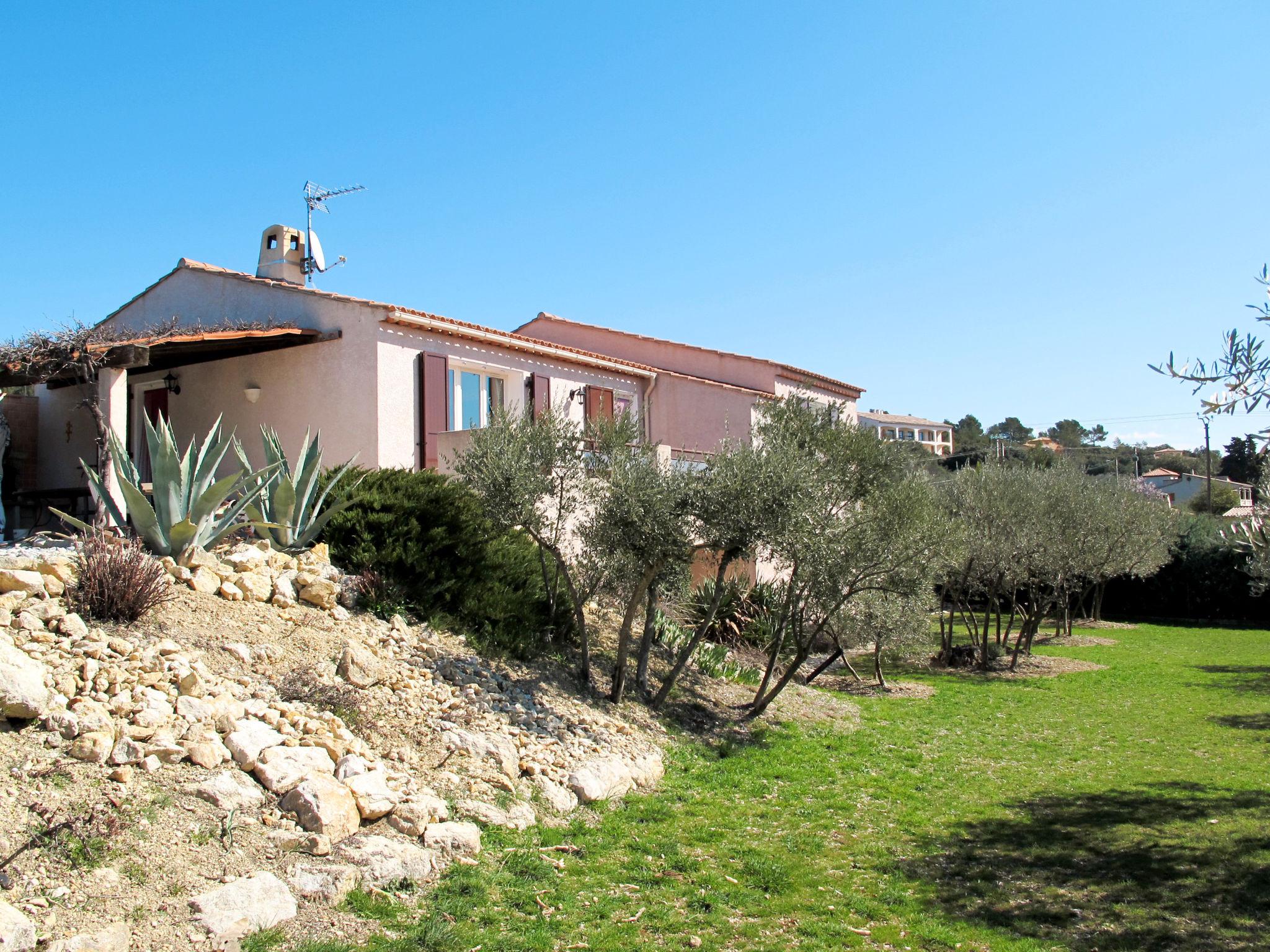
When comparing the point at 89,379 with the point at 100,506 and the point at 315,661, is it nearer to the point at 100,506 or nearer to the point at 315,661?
the point at 100,506

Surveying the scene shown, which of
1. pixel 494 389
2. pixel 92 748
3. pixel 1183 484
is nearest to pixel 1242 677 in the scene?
pixel 494 389

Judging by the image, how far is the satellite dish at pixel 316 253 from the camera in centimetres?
1673

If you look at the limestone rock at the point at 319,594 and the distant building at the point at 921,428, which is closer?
the limestone rock at the point at 319,594

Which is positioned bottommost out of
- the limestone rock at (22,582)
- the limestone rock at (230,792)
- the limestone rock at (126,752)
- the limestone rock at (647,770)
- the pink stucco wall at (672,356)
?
the limestone rock at (647,770)

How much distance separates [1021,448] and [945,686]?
56.8 meters

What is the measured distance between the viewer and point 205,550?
864cm

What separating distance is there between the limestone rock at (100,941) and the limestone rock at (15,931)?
94 mm

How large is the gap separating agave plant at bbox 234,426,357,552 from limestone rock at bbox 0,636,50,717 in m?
3.81

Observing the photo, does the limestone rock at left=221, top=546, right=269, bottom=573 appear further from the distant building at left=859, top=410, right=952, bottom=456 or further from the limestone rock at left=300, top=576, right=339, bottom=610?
the distant building at left=859, top=410, right=952, bottom=456

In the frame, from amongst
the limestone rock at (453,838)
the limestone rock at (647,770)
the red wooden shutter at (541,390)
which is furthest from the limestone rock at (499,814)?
the red wooden shutter at (541,390)

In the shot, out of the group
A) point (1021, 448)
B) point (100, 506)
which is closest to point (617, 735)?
point (100, 506)

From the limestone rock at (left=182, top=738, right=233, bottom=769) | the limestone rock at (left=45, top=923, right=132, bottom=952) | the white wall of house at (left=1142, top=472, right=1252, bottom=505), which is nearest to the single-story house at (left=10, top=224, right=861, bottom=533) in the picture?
the limestone rock at (left=182, top=738, right=233, bottom=769)

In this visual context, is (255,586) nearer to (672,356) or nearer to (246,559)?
(246,559)

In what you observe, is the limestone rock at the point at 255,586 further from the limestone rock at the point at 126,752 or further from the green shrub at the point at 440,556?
the limestone rock at the point at 126,752
